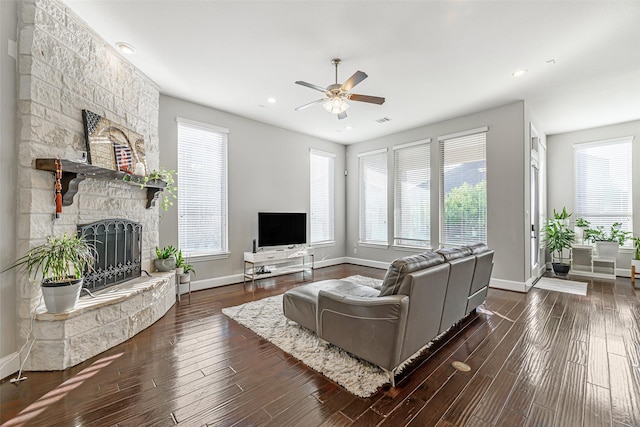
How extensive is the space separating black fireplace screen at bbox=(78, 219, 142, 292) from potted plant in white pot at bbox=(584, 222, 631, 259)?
8192 millimetres

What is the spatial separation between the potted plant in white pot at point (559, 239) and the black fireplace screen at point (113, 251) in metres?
7.61

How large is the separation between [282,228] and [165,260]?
2.24 metres

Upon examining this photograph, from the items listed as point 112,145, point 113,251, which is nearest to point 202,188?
point 112,145

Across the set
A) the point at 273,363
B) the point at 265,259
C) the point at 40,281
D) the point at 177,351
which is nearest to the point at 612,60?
the point at 273,363

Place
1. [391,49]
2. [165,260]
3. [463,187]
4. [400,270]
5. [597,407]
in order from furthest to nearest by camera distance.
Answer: [463,187] → [165,260] → [391,49] → [400,270] → [597,407]

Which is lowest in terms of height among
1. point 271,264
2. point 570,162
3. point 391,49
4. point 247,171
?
point 271,264

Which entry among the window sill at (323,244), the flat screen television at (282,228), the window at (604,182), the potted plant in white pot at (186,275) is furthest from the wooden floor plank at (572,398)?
the window at (604,182)

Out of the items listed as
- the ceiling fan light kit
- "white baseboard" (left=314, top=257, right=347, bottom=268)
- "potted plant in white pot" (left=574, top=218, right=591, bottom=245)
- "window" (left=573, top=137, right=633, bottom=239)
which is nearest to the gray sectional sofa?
the ceiling fan light kit

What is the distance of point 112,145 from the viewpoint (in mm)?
3076

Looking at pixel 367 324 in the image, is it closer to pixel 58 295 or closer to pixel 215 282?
pixel 58 295

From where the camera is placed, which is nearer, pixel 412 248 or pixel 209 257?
pixel 209 257

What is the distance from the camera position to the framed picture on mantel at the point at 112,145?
2795mm

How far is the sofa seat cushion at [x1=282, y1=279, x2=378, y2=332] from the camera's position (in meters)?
2.80

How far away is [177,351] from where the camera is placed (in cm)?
258
